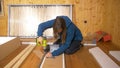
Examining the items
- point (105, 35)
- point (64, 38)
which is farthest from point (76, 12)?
point (64, 38)

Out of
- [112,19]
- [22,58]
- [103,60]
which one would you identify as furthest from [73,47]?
[112,19]

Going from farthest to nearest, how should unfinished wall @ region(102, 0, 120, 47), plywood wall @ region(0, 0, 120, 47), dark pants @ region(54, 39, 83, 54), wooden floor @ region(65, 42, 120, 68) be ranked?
plywood wall @ region(0, 0, 120, 47)
unfinished wall @ region(102, 0, 120, 47)
dark pants @ region(54, 39, 83, 54)
wooden floor @ region(65, 42, 120, 68)

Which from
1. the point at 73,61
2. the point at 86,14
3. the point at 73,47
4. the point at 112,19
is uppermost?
the point at 86,14

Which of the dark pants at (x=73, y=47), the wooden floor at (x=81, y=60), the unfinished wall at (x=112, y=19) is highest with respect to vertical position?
the unfinished wall at (x=112, y=19)

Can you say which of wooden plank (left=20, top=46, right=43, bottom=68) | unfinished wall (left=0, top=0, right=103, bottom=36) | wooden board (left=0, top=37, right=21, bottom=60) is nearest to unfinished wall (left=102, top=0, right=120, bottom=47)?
unfinished wall (left=0, top=0, right=103, bottom=36)

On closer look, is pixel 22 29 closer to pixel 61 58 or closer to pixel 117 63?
pixel 61 58

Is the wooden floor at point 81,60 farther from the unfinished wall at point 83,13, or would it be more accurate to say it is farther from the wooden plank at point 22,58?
the unfinished wall at point 83,13

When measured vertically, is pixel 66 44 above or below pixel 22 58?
above

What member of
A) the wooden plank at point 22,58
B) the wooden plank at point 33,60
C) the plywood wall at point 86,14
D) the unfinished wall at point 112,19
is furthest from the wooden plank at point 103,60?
the plywood wall at point 86,14

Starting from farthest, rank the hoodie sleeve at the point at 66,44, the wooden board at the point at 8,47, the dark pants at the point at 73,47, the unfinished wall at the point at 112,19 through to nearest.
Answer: the unfinished wall at the point at 112,19
the dark pants at the point at 73,47
the wooden board at the point at 8,47
the hoodie sleeve at the point at 66,44

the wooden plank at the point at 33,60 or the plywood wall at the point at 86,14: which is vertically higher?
the plywood wall at the point at 86,14

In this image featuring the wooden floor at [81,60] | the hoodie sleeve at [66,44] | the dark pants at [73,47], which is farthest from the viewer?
the dark pants at [73,47]

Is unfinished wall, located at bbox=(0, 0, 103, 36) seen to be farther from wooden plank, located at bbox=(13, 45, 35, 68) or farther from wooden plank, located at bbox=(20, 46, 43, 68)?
wooden plank, located at bbox=(20, 46, 43, 68)

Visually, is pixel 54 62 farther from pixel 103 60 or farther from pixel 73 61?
pixel 103 60
